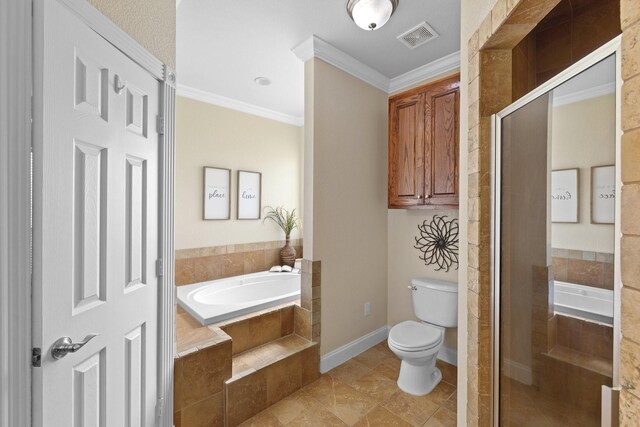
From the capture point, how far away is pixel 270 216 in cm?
368

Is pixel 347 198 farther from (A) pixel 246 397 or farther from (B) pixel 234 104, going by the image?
(B) pixel 234 104

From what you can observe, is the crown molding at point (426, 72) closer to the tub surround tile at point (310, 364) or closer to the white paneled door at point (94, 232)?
the white paneled door at point (94, 232)

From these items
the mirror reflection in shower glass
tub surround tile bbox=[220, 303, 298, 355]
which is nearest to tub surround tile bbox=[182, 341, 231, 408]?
tub surround tile bbox=[220, 303, 298, 355]

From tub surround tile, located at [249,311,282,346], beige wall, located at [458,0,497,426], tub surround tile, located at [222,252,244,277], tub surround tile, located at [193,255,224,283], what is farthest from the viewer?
tub surround tile, located at [222,252,244,277]

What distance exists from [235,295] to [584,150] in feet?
9.82

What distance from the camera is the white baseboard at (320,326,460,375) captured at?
232 cm

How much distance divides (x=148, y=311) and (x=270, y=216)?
2387 millimetres

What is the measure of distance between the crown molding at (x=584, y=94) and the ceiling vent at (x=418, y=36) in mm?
1337

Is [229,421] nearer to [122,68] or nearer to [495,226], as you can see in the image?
[495,226]

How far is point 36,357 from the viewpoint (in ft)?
2.78

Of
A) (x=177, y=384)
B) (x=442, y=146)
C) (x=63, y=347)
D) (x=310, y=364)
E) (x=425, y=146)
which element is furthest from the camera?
(x=425, y=146)

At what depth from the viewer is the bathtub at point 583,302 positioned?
783 millimetres

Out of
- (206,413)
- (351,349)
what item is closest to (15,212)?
(206,413)

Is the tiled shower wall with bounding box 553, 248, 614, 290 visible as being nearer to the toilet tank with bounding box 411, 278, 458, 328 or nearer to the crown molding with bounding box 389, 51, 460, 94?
the toilet tank with bounding box 411, 278, 458, 328
